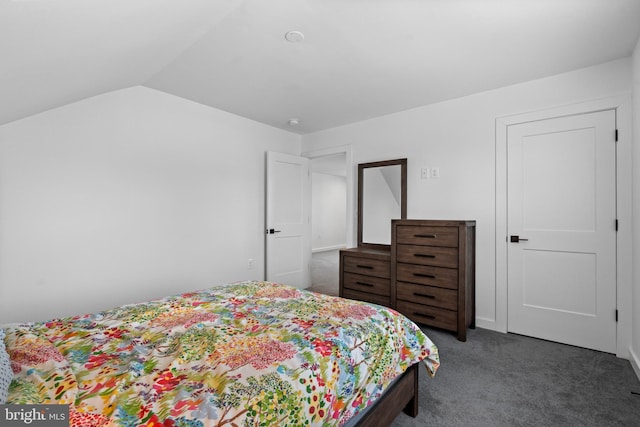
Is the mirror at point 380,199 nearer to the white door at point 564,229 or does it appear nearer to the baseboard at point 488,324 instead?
the white door at point 564,229

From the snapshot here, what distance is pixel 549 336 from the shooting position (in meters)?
2.73

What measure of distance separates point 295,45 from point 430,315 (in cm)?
268

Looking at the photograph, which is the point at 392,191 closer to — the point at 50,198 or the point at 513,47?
the point at 513,47

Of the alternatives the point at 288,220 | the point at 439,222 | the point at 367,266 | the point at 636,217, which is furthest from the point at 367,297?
the point at 636,217

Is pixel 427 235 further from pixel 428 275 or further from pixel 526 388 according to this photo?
pixel 526 388

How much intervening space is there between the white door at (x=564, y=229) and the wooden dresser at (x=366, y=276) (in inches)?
47.3

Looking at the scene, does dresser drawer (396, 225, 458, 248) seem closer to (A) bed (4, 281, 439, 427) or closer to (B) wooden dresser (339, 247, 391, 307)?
(B) wooden dresser (339, 247, 391, 307)

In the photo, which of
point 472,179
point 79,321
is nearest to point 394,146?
point 472,179

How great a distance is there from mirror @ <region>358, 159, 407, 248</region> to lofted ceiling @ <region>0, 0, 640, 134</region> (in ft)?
3.29

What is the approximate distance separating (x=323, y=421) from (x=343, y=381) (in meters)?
0.17

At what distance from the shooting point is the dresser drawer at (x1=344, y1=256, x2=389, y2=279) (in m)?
3.33

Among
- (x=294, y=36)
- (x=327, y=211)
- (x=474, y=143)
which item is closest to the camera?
(x=294, y=36)

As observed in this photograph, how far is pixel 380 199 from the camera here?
3881 millimetres

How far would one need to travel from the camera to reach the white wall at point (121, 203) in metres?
2.32
